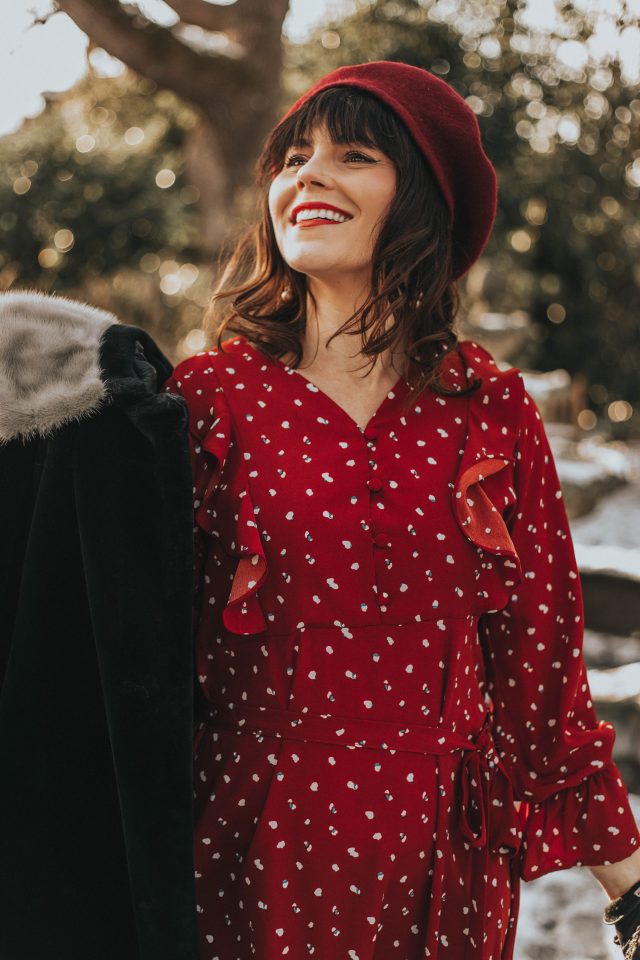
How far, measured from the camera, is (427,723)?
1347 mm

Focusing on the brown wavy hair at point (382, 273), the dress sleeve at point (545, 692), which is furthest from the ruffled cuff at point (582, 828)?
the brown wavy hair at point (382, 273)

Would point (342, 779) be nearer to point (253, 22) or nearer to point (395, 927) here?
point (395, 927)

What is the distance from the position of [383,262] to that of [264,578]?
53cm

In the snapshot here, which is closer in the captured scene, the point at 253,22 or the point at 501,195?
the point at 253,22

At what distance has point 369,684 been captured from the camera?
4.31 feet

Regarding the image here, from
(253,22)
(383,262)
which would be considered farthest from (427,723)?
(253,22)

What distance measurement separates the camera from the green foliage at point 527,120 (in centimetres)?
745

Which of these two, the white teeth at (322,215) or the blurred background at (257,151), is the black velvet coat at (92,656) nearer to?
the white teeth at (322,215)

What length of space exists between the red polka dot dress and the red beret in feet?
1.27

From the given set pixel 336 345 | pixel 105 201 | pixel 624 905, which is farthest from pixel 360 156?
pixel 105 201

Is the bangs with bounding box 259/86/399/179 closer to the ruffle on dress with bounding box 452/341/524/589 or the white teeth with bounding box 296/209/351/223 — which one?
the white teeth with bounding box 296/209/351/223

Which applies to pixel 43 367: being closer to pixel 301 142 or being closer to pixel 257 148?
pixel 301 142

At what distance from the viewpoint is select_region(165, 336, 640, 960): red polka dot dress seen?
1.29 meters

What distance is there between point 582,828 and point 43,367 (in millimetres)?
1039
